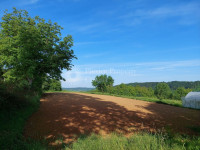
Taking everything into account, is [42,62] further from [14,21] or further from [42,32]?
[14,21]

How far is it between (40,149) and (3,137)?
4.70 ft

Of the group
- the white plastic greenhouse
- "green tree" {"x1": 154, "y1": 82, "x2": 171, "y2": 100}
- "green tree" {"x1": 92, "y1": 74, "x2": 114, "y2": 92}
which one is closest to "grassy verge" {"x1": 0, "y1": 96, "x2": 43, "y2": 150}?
the white plastic greenhouse

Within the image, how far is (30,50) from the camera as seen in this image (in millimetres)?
14320

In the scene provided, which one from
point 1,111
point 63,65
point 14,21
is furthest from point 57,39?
point 1,111

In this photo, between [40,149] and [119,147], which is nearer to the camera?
[119,147]

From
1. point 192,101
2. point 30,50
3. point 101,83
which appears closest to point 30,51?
point 30,50

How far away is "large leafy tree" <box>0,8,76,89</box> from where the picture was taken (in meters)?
13.3

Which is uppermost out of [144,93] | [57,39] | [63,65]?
[57,39]

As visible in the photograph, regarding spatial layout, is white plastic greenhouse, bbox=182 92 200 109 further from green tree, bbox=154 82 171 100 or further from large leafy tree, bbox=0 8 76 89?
green tree, bbox=154 82 171 100

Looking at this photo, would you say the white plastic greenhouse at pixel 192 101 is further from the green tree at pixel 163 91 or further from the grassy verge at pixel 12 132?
the green tree at pixel 163 91

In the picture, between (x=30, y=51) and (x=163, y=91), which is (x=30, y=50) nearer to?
(x=30, y=51)

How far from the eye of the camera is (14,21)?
615 inches

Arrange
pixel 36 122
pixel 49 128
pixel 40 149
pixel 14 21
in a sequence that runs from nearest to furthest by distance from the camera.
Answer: pixel 40 149
pixel 49 128
pixel 36 122
pixel 14 21

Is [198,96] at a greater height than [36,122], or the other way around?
[198,96]
